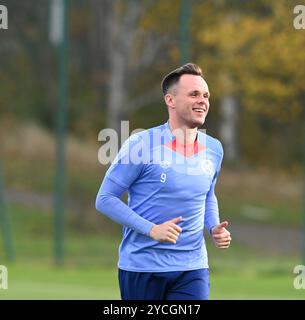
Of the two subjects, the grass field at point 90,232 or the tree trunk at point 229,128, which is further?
the tree trunk at point 229,128

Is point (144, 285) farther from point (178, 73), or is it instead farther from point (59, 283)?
point (59, 283)

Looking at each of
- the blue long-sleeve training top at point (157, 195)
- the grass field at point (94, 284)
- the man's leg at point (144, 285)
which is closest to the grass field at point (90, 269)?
the grass field at point (94, 284)

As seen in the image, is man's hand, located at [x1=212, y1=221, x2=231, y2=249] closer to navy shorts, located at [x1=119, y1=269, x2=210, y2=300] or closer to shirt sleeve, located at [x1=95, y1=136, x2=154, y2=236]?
navy shorts, located at [x1=119, y1=269, x2=210, y2=300]

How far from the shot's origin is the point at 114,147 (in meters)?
16.2

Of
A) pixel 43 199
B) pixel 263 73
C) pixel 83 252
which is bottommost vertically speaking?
pixel 83 252

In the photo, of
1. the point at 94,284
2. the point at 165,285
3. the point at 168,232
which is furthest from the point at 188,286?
the point at 94,284

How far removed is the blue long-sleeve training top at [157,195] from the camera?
684 centimetres

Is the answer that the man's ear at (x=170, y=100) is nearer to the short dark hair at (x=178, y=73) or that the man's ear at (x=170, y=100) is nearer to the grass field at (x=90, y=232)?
the short dark hair at (x=178, y=73)

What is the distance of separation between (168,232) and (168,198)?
0.32 m
